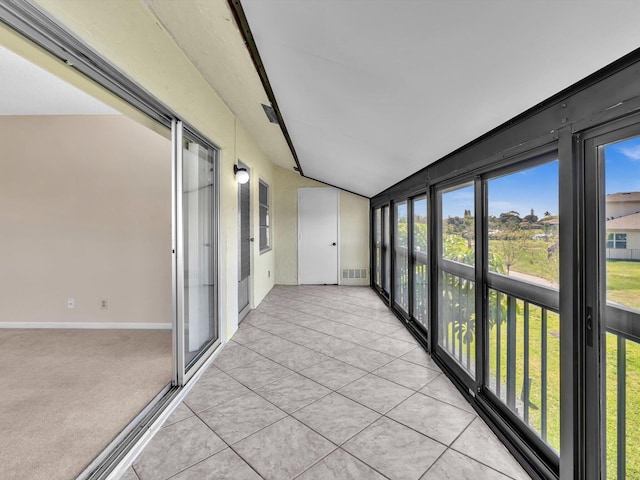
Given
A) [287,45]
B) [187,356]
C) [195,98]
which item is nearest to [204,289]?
[187,356]

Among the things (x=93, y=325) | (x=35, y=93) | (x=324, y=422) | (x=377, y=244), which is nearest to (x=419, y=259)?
(x=324, y=422)

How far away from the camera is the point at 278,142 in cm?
394

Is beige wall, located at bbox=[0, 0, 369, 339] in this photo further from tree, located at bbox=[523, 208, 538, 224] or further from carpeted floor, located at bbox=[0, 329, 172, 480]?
tree, located at bbox=[523, 208, 538, 224]

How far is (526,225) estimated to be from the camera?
5.24 feet

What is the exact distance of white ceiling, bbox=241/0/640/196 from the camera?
0.82m

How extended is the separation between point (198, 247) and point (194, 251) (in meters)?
0.10

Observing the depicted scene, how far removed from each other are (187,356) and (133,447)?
31.7 inches

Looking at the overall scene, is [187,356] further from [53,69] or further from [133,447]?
[53,69]

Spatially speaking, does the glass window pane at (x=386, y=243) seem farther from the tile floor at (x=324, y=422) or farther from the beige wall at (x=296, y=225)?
the tile floor at (x=324, y=422)

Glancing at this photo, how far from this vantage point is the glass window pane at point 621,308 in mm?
984

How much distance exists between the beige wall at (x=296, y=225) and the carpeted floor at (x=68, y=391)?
3.04 m

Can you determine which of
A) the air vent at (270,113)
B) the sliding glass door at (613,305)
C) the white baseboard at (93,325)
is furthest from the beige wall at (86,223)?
the sliding glass door at (613,305)

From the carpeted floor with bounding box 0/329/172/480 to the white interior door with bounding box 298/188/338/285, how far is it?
10.4ft

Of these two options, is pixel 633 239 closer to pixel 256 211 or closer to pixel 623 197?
pixel 623 197
